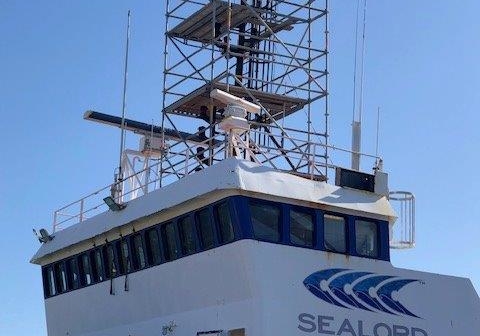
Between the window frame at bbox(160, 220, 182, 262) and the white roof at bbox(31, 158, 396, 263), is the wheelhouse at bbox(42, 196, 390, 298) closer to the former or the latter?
the window frame at bbox(160, 220, 182, 262)

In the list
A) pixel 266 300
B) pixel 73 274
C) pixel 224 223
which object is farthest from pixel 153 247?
pixel 73 274

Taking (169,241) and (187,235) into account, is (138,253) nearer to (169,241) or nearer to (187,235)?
(169,241)

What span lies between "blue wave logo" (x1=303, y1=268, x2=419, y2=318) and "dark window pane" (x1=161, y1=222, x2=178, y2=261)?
368 centimetres

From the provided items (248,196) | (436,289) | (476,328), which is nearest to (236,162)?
(248,196)

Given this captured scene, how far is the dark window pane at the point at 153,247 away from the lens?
25256 millimetres

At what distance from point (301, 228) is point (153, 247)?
4.30 m

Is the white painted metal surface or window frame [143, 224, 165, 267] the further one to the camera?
window frame [143, 224, 165, 267]

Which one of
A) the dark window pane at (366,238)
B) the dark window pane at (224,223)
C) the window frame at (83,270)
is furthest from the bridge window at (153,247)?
the dark window pane at (366,238)

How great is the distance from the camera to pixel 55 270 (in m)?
30.5

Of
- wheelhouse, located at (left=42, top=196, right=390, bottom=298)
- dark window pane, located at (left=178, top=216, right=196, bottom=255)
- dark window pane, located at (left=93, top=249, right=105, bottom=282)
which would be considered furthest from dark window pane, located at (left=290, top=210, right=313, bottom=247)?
dark window pane, located at (left=93, top=249, right=105, bottom=282)

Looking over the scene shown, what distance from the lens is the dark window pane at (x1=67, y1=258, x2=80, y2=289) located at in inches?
1152

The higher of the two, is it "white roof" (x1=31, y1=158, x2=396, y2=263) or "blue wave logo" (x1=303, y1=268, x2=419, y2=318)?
"white roof" (x1=31, y1=158, x2=396, y2=263)

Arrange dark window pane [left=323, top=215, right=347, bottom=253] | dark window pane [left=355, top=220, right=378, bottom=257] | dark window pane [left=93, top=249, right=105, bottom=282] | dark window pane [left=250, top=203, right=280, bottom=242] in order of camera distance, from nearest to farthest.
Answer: dark window pane [left=250, top=203, right=280, bottom=242] < dark window pane [left=323, top=215, right=347, bottom=253] < dark window pane [left=355, top=220, right=378, bottom=257] < dark window pane [left=93, top=249, right=105, bottom=282]

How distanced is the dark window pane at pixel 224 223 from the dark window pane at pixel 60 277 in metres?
8.70
